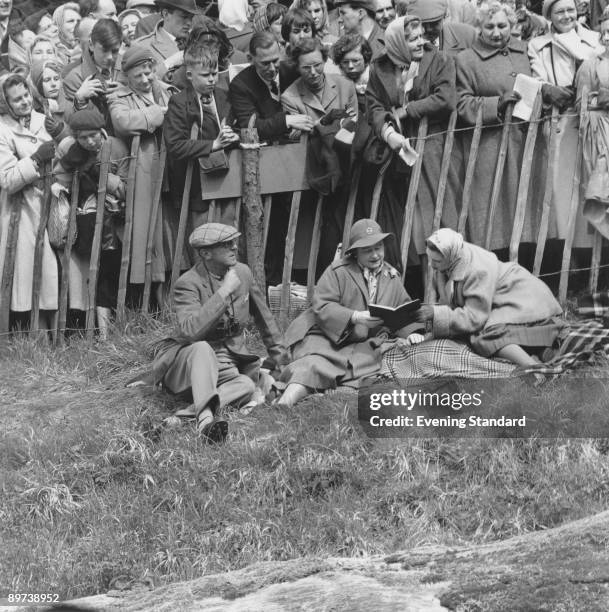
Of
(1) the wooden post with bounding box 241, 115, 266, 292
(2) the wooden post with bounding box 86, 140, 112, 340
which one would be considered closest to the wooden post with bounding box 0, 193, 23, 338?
(2) the wooden post with bounding box 86, 140, 112, 340

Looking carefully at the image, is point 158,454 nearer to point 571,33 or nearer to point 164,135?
point 164,135

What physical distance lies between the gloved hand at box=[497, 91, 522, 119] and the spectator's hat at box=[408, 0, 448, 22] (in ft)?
2.62

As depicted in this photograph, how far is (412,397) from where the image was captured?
8.98 m

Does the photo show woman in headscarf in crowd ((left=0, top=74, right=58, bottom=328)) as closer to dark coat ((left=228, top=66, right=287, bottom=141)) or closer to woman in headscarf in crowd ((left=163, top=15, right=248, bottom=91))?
woman in headscarf in crowd ((left=163, top=15, right=248, bottom=91))

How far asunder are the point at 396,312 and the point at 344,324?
484mm

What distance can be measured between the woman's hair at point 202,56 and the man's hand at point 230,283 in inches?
71.7

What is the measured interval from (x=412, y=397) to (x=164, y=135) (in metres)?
2.80

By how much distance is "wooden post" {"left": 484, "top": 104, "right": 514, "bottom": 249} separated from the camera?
402 inches

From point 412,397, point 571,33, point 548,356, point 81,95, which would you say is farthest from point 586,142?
point 81,95

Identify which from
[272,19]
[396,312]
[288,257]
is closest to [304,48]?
[288,257]

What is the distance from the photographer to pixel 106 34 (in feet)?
37.3

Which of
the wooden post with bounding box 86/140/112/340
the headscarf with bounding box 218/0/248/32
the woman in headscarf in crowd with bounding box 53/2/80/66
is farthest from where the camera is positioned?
the woman in headscarf in crowd with bounding box 53/2/80/66

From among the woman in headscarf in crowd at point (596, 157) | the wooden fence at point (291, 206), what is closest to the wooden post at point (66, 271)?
the wooden fence at point (291, 206)

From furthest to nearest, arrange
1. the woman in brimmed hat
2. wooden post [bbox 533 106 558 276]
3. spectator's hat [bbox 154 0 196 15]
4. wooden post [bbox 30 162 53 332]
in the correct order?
spectator's hat [bbox 154 0 196 15]
wooden post [bbox 30 162 53 332]
wooden post [bbox 533 106 558 276]
the woman in brimmed hat
